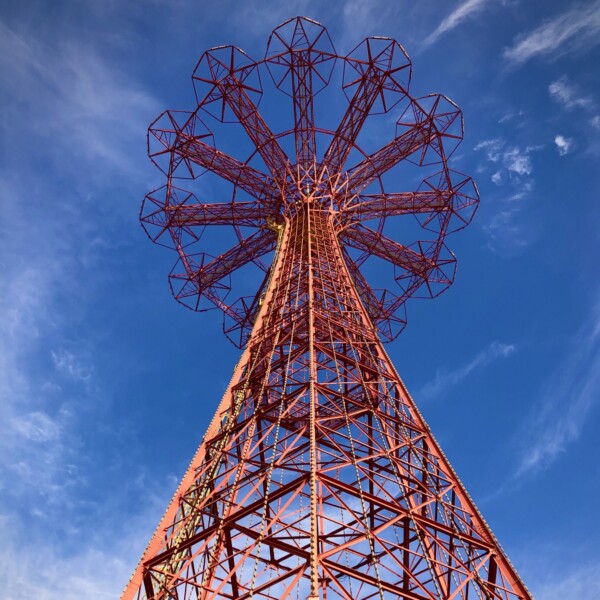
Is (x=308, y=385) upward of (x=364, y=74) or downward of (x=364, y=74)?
downward

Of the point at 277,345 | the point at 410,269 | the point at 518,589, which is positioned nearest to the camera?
the point at 518,589

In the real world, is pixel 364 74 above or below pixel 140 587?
above

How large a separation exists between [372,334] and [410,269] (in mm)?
10668

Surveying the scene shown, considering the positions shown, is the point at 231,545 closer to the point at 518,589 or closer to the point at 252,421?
the point at 252,421

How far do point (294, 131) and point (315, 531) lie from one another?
61.5ft

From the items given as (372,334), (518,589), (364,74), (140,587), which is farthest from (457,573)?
(364,74)

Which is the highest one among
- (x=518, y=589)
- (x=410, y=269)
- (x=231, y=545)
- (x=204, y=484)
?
(x=410, y=269)

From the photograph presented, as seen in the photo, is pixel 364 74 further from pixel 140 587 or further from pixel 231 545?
pixel 140 587

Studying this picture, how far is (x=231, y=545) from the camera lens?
12750 mm

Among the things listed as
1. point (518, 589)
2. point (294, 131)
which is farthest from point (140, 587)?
point (294, 131)

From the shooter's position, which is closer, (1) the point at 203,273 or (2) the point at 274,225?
(2) the point at 274,225

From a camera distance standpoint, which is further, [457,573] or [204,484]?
[204,484]

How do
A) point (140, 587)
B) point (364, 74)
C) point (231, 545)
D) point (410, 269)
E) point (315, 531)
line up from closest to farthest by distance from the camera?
point (315, 531)
point (140, 587)
point (231, 545)
point (364, 74)
point (410, 269)

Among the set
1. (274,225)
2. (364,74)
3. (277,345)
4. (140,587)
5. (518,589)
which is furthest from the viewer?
(274,225)
